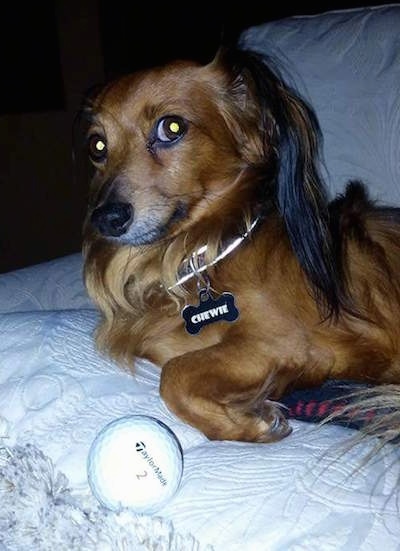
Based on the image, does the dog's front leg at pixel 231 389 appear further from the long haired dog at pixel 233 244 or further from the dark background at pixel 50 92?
the dark background at pixel 50 92

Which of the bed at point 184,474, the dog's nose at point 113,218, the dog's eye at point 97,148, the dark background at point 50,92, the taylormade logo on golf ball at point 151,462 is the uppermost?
the dog's eye at point 97,148

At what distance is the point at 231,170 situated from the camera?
156 centimetres

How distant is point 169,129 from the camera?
1.50 metres

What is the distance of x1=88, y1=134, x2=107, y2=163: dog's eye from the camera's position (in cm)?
159

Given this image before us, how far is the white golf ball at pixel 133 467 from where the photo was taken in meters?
1.03

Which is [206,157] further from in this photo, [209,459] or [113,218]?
[209,459]

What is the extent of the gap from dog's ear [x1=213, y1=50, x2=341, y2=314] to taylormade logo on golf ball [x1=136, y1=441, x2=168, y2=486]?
52 cm

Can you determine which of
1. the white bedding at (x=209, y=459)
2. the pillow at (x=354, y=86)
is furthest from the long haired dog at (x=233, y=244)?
the pillow at (x=354, y=86)

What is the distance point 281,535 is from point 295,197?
712 mm

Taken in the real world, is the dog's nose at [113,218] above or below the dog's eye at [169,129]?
below

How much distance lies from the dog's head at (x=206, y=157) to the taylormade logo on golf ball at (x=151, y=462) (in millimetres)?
508

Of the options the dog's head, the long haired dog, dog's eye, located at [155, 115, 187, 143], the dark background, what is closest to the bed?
→ the long haired dog

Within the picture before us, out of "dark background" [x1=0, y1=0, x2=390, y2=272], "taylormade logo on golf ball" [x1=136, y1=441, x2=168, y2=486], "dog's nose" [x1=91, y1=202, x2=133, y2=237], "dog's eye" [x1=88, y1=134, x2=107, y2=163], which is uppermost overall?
"dog's eye" [x1=88, y1=134, x2=107, y2=163]

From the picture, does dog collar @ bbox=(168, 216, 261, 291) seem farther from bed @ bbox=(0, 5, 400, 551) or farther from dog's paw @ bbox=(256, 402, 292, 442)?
dog's paw @ bbox=(256, 402, 292, 442)
